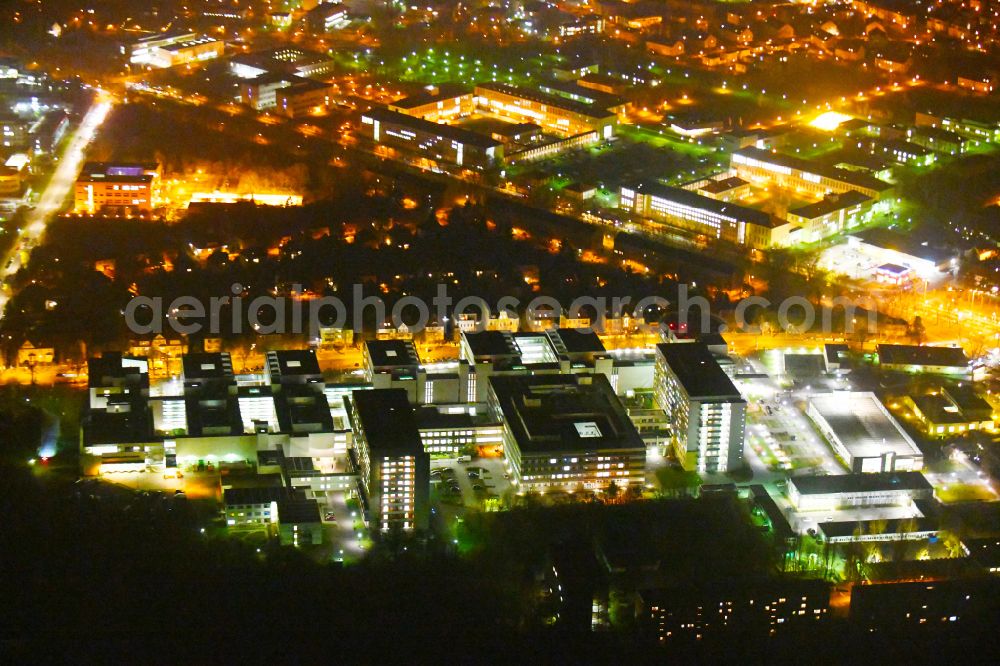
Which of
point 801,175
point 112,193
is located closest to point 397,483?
point 112,193

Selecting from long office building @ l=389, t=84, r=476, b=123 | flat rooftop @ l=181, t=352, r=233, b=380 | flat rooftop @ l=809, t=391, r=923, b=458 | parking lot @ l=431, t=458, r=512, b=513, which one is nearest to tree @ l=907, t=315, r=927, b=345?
flat rooftop @ l=809, t=391, r=923, b=458

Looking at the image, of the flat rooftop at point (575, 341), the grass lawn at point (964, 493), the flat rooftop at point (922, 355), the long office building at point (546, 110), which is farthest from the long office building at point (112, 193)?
the grass lawn at point (964, 493)

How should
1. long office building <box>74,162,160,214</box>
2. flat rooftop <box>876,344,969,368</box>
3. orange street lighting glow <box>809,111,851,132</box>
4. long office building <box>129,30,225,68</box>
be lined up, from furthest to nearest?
long office building <box>129,30,225,68</box> → orange street lighting glow <box>809,111,851,132</box> → long office building <box>74,162,160,214</box> → flat rooftop <box>876,344,969,368</box>

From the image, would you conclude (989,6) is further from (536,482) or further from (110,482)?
(110,482)

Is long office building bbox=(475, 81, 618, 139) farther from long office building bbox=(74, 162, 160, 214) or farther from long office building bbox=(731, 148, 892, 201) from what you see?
long office building bbox=(74, 162, 160, 214)

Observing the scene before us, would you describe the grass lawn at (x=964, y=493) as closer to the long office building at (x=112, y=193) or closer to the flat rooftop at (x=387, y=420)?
the flat rooftop at (x=387, y=420)

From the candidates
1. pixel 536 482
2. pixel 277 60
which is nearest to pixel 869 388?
pixel 536 482
